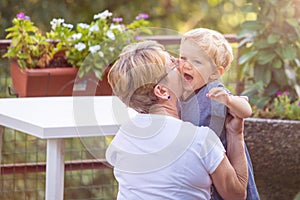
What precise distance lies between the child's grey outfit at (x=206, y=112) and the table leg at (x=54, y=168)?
1.71ft

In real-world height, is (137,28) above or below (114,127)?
above

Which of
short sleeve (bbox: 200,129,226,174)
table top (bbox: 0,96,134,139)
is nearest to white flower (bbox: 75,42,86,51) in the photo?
table top (bbox: 0,96,134,139)

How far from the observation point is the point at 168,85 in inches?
99.7

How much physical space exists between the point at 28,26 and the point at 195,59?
5.02 ft

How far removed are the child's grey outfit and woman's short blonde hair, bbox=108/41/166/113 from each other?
6.5 inches

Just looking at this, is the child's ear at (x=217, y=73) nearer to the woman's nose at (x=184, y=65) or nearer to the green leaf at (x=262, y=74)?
the woman's nose at (x=184, y=65)

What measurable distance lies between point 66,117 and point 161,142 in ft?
2.12

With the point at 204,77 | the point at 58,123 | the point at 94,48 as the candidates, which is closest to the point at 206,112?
the point at 204,77

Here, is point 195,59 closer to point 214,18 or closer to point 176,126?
point 176,126

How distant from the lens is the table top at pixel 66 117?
2936 millimetres

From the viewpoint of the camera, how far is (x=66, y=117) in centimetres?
309

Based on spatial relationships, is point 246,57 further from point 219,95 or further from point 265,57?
point 219,95

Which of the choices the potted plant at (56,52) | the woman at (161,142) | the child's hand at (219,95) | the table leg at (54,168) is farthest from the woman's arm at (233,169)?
the potted plant at (56,52)

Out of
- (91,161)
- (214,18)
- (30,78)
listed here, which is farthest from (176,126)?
(214,18)
